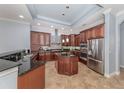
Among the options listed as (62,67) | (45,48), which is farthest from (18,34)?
(62,67)

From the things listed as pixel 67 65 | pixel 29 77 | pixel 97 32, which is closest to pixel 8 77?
pixel 29 77

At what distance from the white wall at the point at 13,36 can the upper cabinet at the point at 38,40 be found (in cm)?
125

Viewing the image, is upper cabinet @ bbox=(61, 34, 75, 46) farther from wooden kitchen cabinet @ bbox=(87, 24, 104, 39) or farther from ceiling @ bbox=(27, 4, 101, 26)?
wooden kitchen cabinet @ bbox=(87, 24, 104, 39)

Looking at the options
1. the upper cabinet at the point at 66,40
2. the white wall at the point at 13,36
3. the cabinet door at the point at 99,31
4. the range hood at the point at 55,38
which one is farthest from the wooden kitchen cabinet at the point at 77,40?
the white wall at the point at 13,36

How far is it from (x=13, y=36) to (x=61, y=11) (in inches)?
118

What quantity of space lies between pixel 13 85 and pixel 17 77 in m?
0.15

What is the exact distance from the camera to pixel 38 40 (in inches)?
299

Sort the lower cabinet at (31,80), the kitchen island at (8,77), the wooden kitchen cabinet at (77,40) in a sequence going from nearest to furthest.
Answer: the kitchen island at (8,77)
the lower cabinet at (31,80)
the wooden kitchen cabinet at (77,40)

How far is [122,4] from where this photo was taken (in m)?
3.49

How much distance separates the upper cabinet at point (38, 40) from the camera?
7341mm

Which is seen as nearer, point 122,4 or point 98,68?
point 122,4

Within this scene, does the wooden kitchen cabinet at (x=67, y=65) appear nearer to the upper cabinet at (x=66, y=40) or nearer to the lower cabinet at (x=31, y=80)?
the lower cabinet at (x=31, y=80)

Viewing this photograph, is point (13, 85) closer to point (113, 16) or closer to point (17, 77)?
point (17, 77)

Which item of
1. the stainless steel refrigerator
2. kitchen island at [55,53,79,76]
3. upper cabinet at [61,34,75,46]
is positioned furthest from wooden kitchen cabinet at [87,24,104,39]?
upper cabinet at [61,34,75,46]
